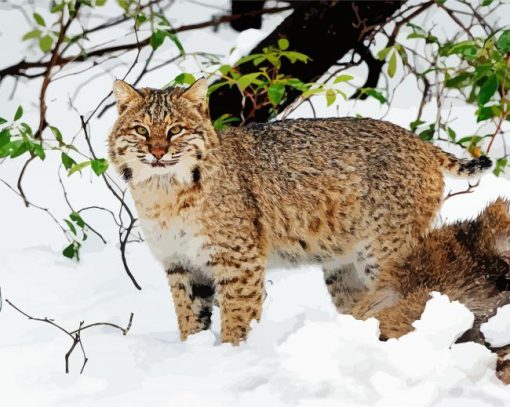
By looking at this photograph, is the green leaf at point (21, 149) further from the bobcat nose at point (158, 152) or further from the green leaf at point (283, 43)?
the green leaf at point (283, 43)

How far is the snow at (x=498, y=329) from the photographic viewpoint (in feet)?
13.0

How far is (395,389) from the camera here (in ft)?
11.9

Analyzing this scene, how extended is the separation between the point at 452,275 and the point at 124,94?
168cm

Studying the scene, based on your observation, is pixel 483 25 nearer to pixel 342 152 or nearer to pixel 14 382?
pixel 342 152

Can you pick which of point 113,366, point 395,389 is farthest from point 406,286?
point 113,366

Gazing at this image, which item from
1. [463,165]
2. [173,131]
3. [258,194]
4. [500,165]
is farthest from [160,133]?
[500,165]

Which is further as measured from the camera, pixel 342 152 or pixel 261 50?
pixel 261 50

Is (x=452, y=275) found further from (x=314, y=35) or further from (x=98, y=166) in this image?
(x=314, y=35)

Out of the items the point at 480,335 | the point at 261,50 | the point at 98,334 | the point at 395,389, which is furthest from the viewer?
the point at 261,50

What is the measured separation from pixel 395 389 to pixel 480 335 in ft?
1.80

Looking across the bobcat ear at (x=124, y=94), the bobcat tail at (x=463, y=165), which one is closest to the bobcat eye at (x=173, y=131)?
the bobcat ear at (x=124, y=94)

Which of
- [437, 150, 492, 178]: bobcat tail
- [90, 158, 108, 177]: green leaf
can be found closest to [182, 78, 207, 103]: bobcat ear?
[90, 158, 108, 177]: green leaf

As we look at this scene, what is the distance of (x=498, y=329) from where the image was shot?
3.97 meters

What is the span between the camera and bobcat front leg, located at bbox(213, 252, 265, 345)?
504cm
